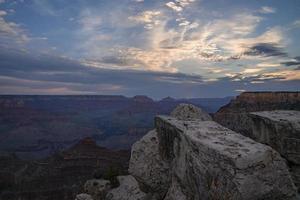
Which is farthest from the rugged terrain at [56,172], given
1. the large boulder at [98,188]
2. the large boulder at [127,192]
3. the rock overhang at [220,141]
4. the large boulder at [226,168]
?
the large boulder at [226,168]

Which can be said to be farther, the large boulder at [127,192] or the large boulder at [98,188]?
the large boulder at [98,188]

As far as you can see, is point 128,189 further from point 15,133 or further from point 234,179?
point 15,133

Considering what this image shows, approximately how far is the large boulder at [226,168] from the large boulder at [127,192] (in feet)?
12.0

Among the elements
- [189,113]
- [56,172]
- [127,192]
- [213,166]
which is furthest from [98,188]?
[56,172]

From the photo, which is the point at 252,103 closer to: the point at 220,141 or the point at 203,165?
the point at 220,141

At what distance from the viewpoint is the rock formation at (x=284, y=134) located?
9625mm

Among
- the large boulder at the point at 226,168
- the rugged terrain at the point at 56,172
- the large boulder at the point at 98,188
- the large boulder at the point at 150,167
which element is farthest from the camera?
the rugged terrain at the point at 56,172

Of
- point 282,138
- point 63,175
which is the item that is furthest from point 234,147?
point 63,175

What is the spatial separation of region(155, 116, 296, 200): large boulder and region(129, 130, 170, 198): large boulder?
6.87 ft

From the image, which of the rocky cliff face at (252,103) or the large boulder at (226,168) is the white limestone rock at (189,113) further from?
the rocky cliff face at (252,103)

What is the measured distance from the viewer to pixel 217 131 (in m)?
9.99

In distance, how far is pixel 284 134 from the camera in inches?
390

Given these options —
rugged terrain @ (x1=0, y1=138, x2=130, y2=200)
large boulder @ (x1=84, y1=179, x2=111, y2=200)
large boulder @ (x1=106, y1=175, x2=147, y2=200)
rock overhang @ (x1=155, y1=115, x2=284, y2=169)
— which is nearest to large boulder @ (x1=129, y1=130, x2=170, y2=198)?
large boulder @ (x1=106, y1=175, x2=147, y2=200)

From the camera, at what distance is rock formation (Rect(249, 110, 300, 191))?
31.6 ft
